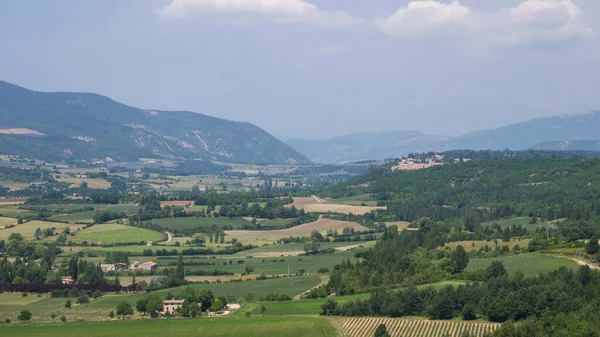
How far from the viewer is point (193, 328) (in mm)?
55875

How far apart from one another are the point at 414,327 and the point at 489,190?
8254cm

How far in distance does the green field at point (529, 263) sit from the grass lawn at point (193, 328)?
1662 centimetres

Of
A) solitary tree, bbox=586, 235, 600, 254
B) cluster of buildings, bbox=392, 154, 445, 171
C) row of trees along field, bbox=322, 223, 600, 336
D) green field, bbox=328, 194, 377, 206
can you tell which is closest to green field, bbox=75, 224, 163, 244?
row of trees along field, bbox=322, 223, 600, 336

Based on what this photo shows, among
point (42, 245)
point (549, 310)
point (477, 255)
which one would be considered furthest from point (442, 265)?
point (42, 245)

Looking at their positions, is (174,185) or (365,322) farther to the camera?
(174,185)

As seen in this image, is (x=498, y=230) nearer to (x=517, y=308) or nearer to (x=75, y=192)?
(x=517, y=308)

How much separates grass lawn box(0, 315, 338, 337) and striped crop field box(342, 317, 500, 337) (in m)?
1.40

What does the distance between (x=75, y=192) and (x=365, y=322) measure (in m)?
113

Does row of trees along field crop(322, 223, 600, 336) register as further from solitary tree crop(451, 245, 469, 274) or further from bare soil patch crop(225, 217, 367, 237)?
bare soil patch crop(225, 217, 367, 237)

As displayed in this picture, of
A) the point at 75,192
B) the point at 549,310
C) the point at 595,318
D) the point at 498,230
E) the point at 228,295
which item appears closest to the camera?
the point at 595,318

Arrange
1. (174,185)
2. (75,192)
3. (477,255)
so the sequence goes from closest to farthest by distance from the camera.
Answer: (477,255), (75,192), (174,185)

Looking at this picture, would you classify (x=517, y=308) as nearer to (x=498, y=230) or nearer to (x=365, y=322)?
(x=365, y=322)

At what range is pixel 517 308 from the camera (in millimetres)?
53531

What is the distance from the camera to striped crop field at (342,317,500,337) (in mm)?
51375
